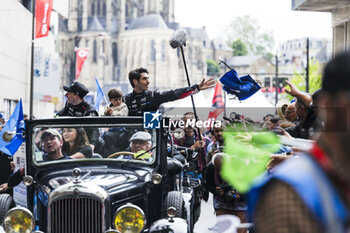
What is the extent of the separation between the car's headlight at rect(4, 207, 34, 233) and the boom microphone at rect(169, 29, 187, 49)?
331 centimetres

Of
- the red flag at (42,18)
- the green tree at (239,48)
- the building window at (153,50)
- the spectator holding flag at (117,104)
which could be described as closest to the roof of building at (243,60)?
the green tree at (239,48)

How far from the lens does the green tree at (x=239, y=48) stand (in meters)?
135

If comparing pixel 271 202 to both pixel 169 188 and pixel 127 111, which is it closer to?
pixel 169 188

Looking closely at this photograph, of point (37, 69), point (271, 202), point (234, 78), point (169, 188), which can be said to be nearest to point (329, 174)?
point (271, 202)

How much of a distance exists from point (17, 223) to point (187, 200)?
2054mm

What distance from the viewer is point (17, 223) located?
653cm

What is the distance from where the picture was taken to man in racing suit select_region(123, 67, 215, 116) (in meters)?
8.03

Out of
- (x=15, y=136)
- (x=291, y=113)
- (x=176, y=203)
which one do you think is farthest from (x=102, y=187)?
(x=291, y=113)

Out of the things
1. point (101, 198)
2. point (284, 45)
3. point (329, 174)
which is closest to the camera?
point (329, 174)

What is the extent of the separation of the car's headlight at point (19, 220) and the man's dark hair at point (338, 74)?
5078 mm

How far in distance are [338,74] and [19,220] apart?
5.19 m

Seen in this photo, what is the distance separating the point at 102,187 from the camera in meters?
6.58

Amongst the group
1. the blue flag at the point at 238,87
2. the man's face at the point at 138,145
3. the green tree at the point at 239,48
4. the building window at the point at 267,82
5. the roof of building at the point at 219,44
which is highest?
the roof of building at the point at 219,44

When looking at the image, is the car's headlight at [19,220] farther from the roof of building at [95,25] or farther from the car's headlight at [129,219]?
the roof of building at [95,25]
